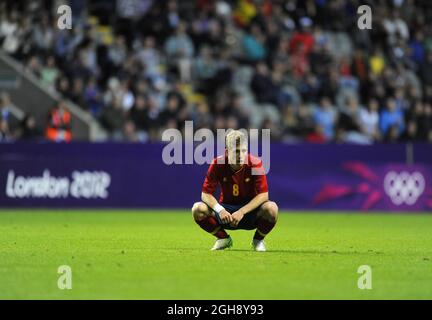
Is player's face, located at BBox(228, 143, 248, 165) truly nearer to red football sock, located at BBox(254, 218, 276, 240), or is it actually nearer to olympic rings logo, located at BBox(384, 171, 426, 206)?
red football sock, located at BBox(254, 218, 276, 240)

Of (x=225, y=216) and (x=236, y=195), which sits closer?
(x=225, y=216)

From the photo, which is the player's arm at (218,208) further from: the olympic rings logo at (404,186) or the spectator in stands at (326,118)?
the spectator in stands at (326,118)

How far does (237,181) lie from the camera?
1366 cm

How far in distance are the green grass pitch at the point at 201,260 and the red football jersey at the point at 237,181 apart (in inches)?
30.5

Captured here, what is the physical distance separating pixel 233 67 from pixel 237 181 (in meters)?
15.0

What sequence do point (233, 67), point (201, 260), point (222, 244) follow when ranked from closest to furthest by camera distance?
1. point (201, 260)
2. point (222, 244)
3. point (233, 67)

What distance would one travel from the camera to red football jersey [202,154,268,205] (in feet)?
44.3

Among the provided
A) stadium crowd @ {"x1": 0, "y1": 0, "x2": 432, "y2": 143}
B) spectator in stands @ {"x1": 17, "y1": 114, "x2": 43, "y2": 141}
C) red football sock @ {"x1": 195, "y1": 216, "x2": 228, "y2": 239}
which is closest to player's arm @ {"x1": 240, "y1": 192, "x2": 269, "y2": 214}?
red football sock @ {"x1": 195, "y1": 216, "x2": 228, "y2": 239}

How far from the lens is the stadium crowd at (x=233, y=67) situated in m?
26.5

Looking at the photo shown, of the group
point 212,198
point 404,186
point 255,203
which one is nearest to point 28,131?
point 404,186

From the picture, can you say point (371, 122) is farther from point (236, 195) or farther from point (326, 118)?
point (236, 195)

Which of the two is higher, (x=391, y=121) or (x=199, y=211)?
(x=391, y=121)

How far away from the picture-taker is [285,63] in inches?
1133

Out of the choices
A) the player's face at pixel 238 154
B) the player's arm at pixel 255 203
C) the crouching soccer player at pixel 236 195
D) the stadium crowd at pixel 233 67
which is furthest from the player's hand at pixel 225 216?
the stadium crowd at pixel 233 67
